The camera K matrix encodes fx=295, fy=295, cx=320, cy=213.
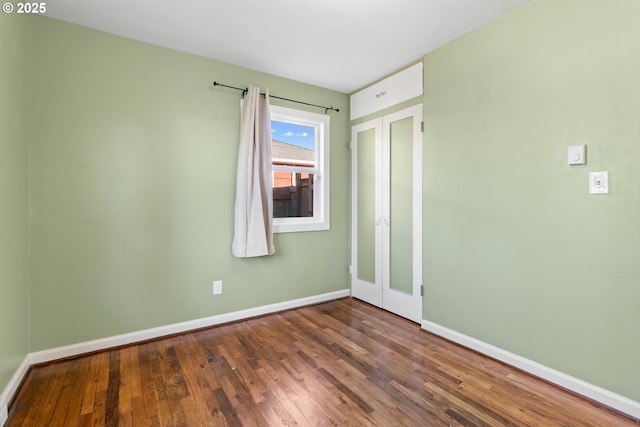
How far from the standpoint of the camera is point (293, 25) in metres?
2.25

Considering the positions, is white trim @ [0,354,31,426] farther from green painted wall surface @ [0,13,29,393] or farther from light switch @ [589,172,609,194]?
light switch @ [589,172,609,194]

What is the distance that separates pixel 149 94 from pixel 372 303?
301 cm

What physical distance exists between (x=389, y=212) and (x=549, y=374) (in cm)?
179

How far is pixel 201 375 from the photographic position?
6.58 ft

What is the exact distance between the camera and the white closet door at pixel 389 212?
2.85 metres

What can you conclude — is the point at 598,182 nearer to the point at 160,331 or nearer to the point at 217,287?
the point at 217,287

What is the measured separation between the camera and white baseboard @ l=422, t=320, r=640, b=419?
1.63 metres

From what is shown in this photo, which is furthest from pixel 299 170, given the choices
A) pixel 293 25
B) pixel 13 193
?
pixel 13 193

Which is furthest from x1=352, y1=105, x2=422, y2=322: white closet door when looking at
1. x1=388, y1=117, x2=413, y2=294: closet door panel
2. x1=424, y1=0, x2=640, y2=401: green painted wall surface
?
x1=424, y1=0, x2=640, y2=401: green painted wall surface

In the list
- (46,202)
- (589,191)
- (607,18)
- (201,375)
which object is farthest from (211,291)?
(607,18)

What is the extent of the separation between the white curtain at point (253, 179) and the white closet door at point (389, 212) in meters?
1.17

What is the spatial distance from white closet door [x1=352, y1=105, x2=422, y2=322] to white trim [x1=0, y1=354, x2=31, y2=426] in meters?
2.88

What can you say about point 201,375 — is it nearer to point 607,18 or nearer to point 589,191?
point 589,191

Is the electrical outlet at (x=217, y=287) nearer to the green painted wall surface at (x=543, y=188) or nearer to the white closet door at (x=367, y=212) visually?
the white closet door at (x=367, y=212)
